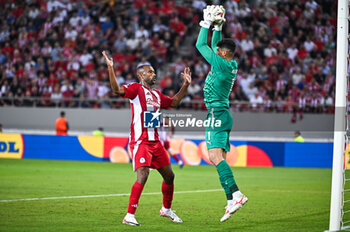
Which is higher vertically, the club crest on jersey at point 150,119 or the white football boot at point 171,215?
the club crest on jersey at point 150,119

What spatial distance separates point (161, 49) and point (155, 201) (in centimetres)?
1503

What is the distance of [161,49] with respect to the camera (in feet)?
83.6

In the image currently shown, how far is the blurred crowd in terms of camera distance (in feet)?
76.5

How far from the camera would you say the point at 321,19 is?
2577 cm

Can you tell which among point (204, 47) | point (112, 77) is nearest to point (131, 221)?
point (112, 77)

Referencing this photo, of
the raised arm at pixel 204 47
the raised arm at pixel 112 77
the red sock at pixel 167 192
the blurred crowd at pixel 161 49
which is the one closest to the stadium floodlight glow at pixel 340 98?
the raised arm at pixel 204 47

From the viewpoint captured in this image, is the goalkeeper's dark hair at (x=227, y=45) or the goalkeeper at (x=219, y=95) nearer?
the goalkeeper at (x=219, y=95)

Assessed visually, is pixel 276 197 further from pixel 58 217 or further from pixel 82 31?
pixel 82 31

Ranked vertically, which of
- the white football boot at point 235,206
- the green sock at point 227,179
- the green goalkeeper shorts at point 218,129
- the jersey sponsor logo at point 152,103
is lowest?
the white football boot at point 235,206

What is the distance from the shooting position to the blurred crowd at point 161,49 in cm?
2333

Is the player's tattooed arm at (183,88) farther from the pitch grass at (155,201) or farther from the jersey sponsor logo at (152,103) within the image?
the pitch grass at (155,201)

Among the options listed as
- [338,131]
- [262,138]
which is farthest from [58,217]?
[262,138]

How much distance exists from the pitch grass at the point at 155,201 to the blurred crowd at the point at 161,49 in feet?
15.1

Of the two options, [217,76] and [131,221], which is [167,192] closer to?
[131,221]
